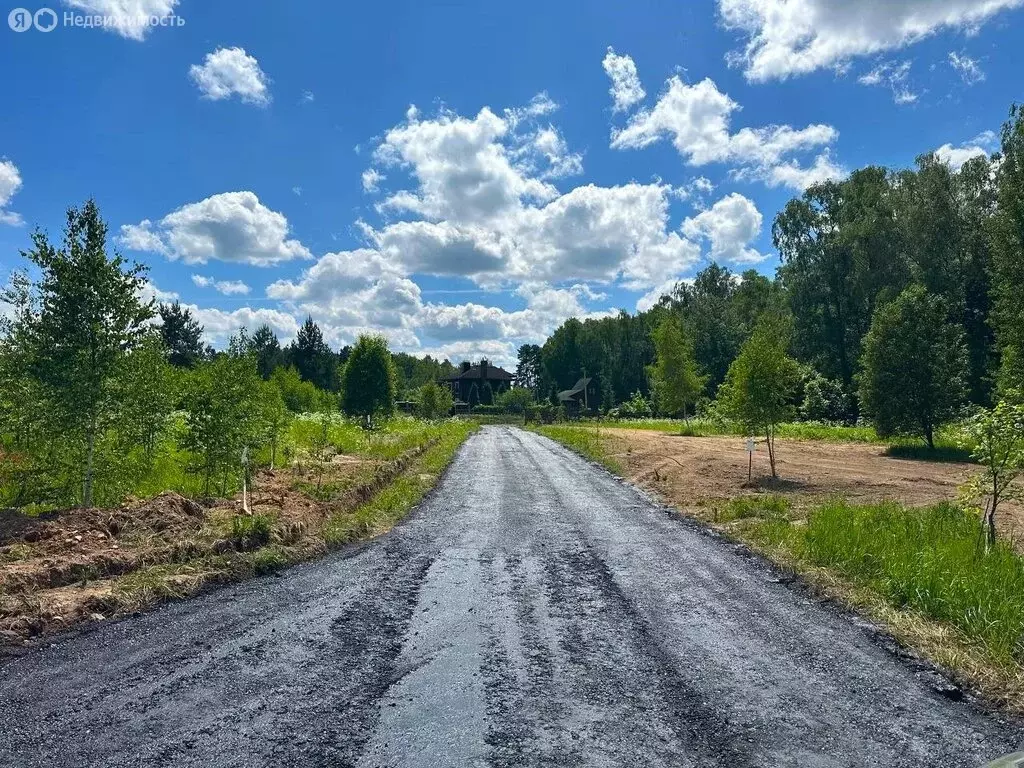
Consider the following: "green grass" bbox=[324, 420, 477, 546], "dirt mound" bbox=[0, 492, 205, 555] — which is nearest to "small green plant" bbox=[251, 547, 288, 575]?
"green grass" bbox=[324, 420, 477, 546]

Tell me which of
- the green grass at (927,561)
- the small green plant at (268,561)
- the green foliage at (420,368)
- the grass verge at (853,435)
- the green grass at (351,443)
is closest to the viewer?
the green grass at (927,561)

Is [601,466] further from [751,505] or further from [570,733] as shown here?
[570,733]

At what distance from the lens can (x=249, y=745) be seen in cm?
403

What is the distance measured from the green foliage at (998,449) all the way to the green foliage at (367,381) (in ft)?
105

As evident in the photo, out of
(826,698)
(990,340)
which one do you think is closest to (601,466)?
(826,698)

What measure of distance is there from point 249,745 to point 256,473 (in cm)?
1389

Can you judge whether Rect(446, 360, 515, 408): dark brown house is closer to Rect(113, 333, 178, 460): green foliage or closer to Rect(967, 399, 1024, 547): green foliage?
Rect(113, 333, 178, 460): green foliage

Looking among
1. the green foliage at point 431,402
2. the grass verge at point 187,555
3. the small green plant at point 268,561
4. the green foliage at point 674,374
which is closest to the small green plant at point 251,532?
the grass verge at point 187,555

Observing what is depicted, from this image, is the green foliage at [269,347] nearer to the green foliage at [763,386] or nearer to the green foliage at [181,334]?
the green foliage at [181,334]

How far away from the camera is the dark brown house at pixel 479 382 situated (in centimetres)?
11056

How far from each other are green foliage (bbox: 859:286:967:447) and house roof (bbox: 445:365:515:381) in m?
86.6

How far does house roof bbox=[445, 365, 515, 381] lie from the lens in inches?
4449

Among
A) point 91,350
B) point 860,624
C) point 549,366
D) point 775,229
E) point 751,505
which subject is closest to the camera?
point 860,624

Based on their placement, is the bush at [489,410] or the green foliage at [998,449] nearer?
the green foliage at [998,449]
